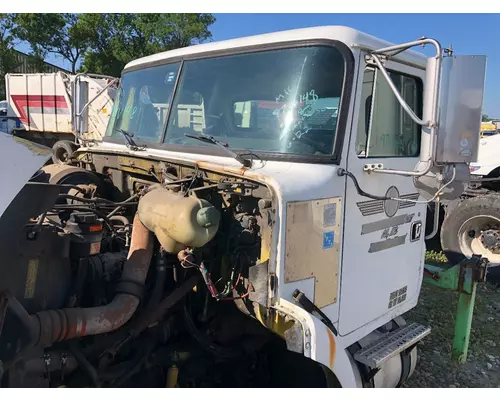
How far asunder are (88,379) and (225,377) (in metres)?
0.99

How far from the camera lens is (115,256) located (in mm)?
2912

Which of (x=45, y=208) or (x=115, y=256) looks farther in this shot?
(x=115, y=256)

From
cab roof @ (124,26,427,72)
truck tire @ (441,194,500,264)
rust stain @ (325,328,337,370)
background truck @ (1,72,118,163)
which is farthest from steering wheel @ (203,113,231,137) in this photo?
background truck @ (1,72,118,163)

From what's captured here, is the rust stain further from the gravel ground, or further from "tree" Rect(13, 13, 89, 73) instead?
"tree" Rect(13, 13, 89, 73)

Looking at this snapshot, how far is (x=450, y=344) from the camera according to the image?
15.4 ft

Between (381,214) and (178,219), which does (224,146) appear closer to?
(178,219)

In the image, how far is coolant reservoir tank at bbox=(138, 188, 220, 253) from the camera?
2447 millimetres

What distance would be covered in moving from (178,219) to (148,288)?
2.41 ft

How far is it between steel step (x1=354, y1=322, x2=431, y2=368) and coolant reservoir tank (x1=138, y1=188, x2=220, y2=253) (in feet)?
4.07

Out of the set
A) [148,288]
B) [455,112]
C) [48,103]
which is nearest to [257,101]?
[455,112]

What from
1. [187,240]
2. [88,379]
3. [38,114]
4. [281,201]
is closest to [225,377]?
[88,379]

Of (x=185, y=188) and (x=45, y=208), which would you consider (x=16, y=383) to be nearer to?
(x=45, y=208)

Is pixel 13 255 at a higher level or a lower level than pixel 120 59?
lower

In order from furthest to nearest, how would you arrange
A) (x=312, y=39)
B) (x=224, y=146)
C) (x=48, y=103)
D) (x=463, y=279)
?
(x=48, y=103) → (x=463, y=279) → (x=224, y=146) → (x=312, y=39)
